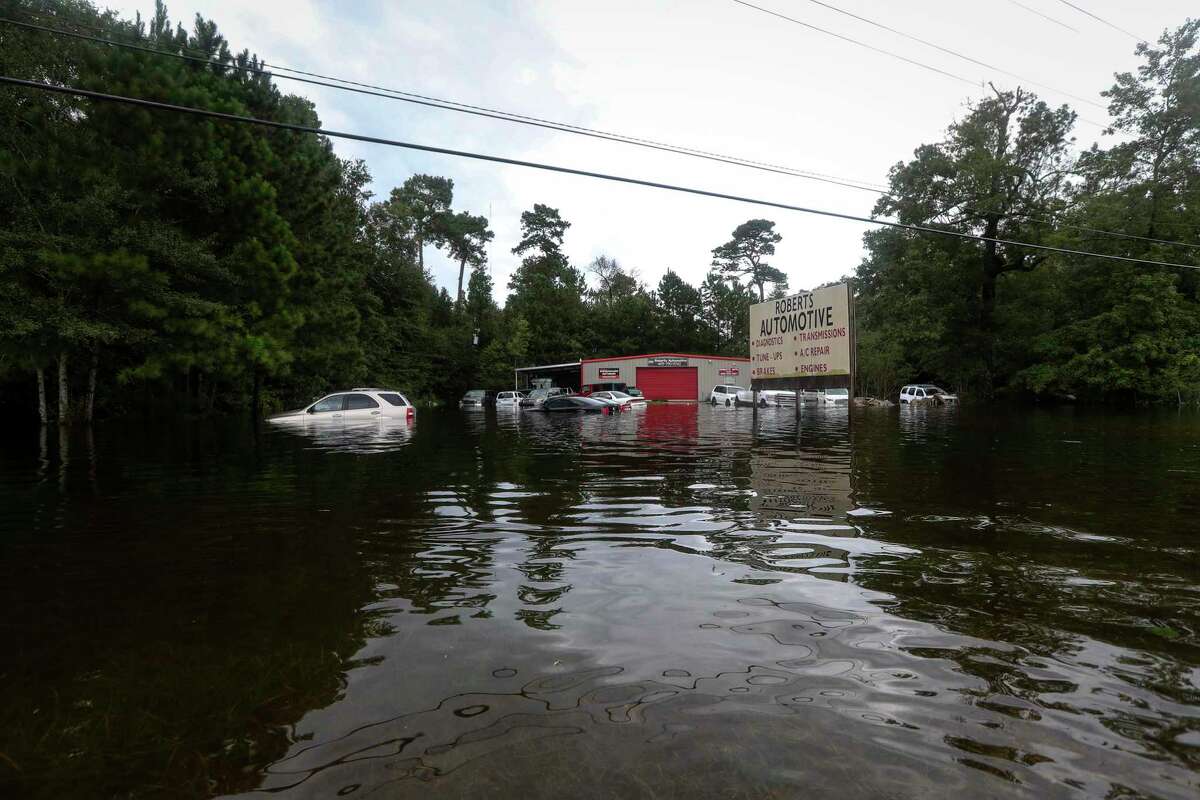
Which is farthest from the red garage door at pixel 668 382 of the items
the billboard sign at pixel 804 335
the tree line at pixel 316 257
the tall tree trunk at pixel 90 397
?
the tall tree trunk at pixel 90 397

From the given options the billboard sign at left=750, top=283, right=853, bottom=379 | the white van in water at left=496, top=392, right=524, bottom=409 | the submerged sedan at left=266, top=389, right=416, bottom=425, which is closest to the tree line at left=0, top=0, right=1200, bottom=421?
the submerged sedan at left=266, top=389, right=416, bottom=425

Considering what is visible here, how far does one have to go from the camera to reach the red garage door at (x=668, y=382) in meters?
56.2

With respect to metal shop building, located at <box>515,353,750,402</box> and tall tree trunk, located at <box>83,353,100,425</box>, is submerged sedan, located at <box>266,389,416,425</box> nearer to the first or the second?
tall tree trunk, located at <box>83,353,100,425</box>

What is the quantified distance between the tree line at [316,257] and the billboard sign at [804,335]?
19.0 metres

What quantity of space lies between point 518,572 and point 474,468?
650cm

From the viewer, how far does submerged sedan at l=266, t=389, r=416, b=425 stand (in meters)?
20.4

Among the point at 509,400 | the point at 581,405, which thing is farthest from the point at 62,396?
the point at 509,400

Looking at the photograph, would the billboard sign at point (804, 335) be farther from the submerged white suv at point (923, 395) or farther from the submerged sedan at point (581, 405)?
the submerged white suv at point (923, 395)

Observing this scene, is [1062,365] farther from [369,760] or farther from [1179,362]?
[369,760]

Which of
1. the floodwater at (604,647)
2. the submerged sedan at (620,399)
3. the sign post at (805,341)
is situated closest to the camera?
the floodwater at (604,647)

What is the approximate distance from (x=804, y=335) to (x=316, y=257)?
21877 millimetres

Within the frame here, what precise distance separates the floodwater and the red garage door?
48550mm

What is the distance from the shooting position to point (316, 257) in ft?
96.1

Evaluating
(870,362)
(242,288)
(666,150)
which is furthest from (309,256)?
(870,362)
